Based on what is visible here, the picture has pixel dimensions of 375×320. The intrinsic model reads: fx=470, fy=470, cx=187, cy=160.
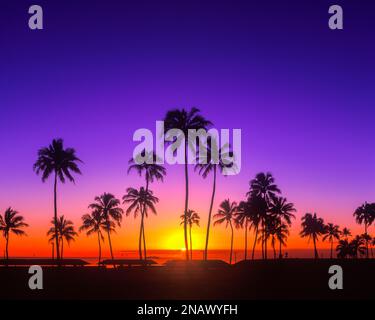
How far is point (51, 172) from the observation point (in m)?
60.7

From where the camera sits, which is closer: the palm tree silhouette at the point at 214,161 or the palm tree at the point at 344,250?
the palm tree silhouette at the point at 214,161

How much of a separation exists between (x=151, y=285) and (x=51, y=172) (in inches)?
1101

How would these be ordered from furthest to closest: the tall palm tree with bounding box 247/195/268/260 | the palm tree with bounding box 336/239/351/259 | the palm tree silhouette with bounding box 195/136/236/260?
the palm tree with bounding box 336/239/351/259 < the tall palm tree with bounding box 247/195/268/260 < the palm tree silhouette with bounding box 195/136/236/260

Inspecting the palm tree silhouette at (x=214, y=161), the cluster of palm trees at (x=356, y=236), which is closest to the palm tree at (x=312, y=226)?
the cluster of palm trees at (x=356, y=236)

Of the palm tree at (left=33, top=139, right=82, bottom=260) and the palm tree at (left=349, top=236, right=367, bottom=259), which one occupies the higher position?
the palm tree at (left=33, top=139, right=82, bottom=260)

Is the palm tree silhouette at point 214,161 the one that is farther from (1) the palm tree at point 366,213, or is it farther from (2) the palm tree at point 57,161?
(1) the palm tree at point 366,213

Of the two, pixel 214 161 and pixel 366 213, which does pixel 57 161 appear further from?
pixel 366 213

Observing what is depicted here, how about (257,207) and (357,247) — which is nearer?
(257,207)

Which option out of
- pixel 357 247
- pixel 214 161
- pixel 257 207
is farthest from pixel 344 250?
pixel 214 161

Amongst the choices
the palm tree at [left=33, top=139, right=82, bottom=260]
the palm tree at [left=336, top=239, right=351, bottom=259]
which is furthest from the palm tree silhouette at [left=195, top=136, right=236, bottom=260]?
the palm tree at [left=336, top=239, right=351, bottom=259]

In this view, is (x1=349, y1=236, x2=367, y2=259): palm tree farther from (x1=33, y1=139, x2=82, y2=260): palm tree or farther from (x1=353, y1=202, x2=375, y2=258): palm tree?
(x1=33, y1=139, x2=82, y2=260): palm tree

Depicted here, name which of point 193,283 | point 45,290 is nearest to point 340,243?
point 193,283

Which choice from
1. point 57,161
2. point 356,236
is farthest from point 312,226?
point 57,161
